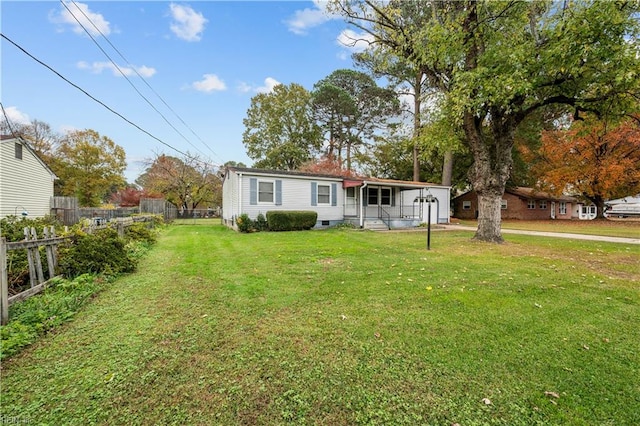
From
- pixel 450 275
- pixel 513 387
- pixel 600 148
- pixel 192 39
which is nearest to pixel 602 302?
pixel 450 275

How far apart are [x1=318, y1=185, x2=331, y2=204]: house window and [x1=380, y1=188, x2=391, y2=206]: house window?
377cm

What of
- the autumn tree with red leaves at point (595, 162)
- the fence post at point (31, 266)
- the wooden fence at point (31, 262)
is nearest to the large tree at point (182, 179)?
the wooden fence at point (31, 262)

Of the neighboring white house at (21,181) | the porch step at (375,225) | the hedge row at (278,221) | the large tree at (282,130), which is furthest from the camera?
the large tree at (282,130)

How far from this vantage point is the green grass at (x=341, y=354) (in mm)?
1979

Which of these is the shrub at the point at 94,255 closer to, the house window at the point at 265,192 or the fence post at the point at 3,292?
the fence post at the point at 3,292

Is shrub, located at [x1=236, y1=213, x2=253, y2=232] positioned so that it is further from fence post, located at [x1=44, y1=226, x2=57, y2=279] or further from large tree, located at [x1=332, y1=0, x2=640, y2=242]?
large tree, located at [x1=332, y1=0, x2=640, y2=242]

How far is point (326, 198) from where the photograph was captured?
1597 cm

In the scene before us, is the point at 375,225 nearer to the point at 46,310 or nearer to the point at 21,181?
the point at 46,310

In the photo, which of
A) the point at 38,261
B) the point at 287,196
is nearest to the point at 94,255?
the point at 38,261

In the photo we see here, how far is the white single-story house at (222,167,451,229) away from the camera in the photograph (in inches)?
553

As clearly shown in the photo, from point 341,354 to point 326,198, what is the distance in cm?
1346

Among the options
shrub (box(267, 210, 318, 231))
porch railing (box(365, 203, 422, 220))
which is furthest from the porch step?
shrub (box(267, 210, 318, 231))

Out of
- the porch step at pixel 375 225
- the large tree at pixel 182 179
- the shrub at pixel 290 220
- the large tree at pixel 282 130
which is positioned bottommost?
the porch step at pixel 375 225

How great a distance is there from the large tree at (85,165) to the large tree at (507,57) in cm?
3090
